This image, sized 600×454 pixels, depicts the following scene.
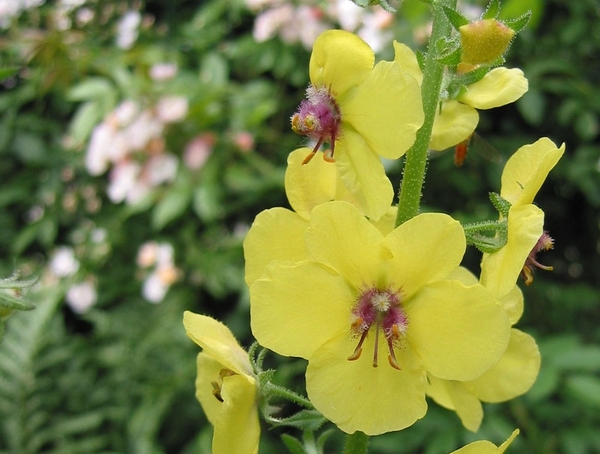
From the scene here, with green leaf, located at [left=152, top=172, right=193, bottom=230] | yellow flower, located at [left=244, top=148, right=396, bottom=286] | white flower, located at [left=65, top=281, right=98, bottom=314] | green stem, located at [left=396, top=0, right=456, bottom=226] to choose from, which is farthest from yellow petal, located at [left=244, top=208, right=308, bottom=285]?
white flower, located at [left=65, top=281, right=98, bottom=314]

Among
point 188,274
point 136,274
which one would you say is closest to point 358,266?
point 188,274

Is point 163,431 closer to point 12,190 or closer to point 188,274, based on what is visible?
point 188,274

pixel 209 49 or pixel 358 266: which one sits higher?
pixel 358 266

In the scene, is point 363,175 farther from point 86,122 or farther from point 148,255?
point 86,122

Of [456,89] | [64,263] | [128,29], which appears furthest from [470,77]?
[128,29]

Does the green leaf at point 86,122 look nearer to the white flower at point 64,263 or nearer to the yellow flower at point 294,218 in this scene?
the white flower at point 64,263

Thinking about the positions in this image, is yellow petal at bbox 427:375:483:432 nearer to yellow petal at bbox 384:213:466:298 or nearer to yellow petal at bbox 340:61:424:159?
yellow petal at bbox 384:213:466:298

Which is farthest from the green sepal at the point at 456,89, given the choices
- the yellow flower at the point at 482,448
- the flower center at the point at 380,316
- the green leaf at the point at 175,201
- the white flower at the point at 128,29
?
the white flower at the point at 128,29
